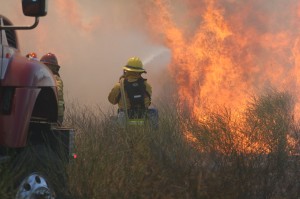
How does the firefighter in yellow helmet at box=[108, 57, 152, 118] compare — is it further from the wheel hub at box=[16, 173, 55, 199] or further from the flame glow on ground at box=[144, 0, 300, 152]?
the flame glow on ground at box=[144, 0, 300, 152]

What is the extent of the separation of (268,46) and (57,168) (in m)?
15.9

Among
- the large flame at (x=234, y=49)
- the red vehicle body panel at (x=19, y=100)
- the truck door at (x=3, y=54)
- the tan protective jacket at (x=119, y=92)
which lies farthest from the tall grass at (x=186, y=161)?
the large flame at (x=234, y=49)

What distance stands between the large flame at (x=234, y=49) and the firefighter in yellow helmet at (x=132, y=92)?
30.4 ft

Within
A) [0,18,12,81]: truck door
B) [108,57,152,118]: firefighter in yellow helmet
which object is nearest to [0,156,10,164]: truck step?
[0,18,12,81]: truck door

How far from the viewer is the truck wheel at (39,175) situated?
4535 mm

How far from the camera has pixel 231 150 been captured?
664 centimetres

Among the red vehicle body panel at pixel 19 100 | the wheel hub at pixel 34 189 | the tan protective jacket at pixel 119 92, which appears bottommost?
the wheel hub at pixel 34 189

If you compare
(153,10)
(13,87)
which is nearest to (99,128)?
(13,87)

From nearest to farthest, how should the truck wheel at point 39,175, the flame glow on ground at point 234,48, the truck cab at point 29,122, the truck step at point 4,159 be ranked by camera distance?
the truck step at point 4,159 < the truck cab at point 29,122 < the truck wheel at point 39,175 < the flame glow on ground at point 234,48

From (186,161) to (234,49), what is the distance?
1408 centimetres

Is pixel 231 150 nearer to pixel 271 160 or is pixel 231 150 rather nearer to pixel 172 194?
pixel 271 160

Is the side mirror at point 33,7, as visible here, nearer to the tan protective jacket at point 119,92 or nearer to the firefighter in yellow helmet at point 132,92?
the firefighter in yellow helmet at point 132,92

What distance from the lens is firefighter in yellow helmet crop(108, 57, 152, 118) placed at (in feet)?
30.3

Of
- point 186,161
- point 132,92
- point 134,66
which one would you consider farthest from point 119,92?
point 186,161
